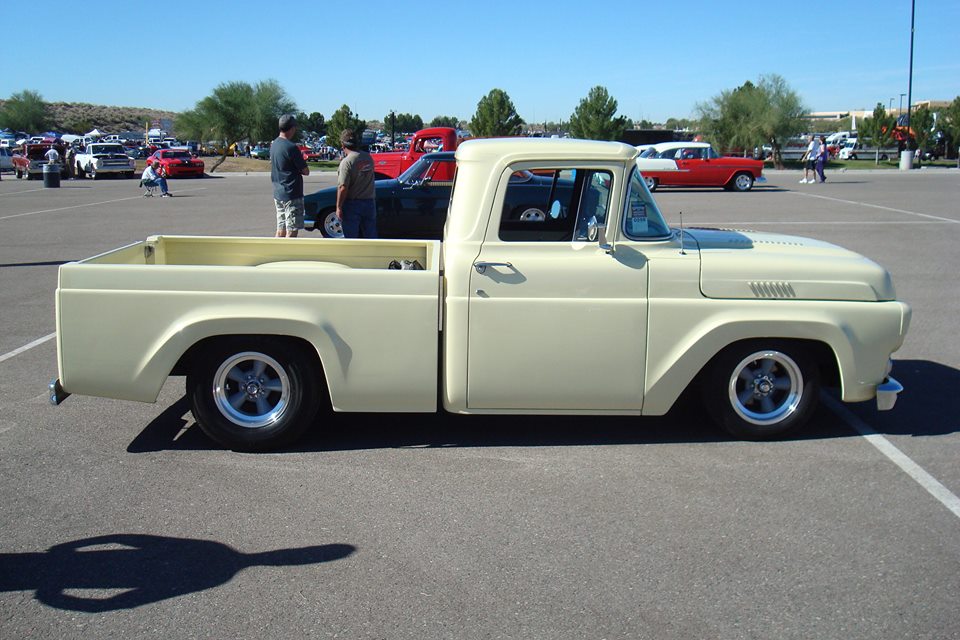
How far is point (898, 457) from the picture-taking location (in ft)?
17.1

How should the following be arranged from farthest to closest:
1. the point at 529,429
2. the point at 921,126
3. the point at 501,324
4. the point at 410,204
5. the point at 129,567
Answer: the point at 921,126, the point at 410,204, the point at 529,429, the point at 501,324, the point at 129,567

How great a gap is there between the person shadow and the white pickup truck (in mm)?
40988

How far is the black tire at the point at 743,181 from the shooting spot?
2953 cm

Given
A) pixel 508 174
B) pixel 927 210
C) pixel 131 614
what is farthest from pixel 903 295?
pixel 927 210

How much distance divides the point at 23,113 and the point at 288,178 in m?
117

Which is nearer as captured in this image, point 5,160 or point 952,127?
point 5,160

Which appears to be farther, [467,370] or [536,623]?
[467,370]

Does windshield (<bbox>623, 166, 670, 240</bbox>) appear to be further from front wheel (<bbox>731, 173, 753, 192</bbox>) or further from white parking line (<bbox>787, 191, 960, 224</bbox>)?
front wheel (<bbox>731, 173, 753, 192</bbox>)

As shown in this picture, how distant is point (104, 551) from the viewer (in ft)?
13.3

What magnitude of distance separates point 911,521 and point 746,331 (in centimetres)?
136

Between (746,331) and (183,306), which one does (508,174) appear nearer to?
(746,331)

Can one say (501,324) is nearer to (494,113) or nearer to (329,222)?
(329,222)

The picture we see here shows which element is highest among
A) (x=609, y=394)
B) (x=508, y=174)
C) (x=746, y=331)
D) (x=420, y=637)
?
(x=508, y=174)

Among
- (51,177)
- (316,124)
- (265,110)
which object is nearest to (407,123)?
(316,124)
